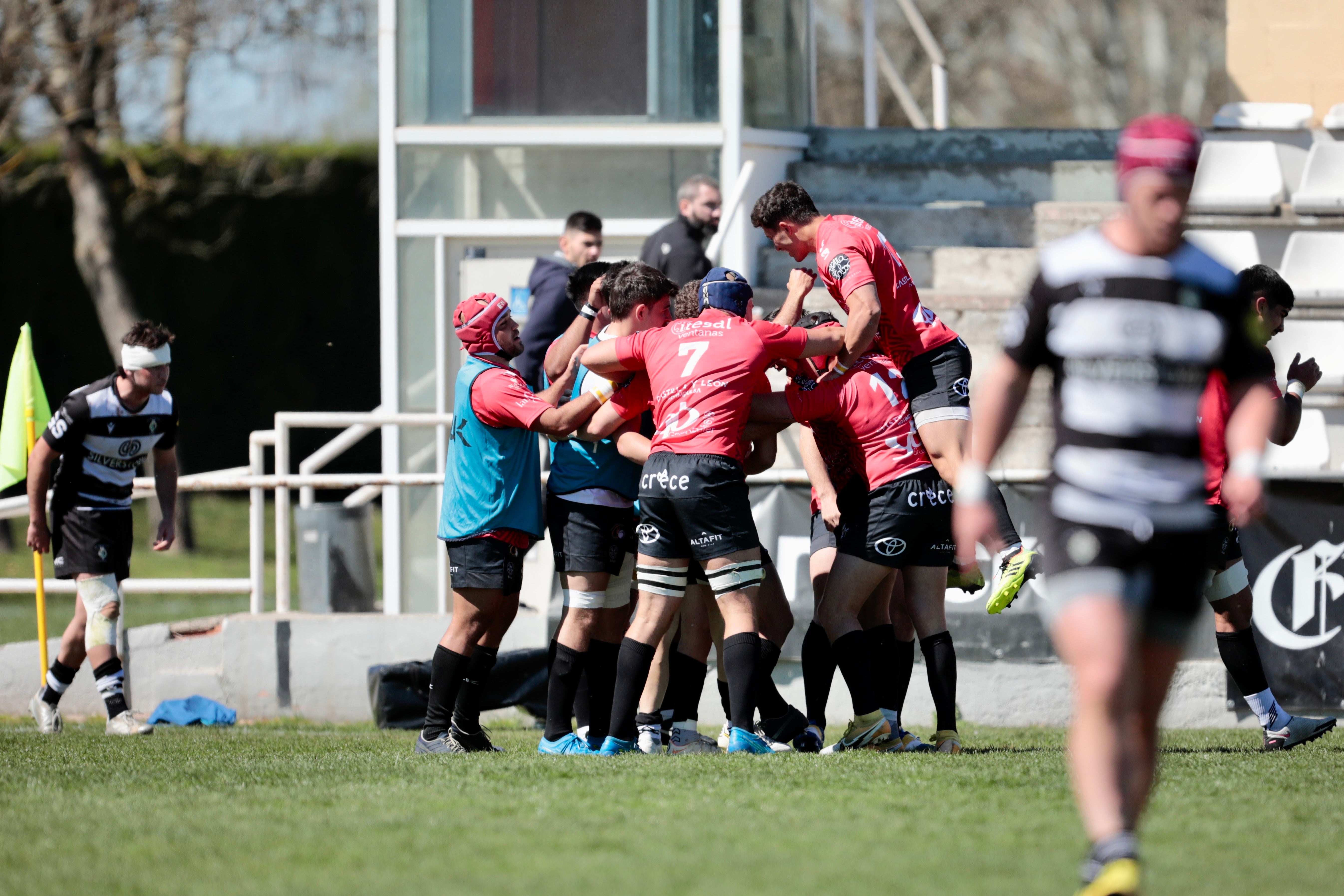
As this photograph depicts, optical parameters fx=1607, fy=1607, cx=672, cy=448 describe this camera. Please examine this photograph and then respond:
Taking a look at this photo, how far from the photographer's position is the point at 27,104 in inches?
854

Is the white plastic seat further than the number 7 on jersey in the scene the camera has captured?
Yes

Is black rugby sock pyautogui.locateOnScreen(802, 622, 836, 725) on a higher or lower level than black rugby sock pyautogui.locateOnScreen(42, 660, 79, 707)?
higher

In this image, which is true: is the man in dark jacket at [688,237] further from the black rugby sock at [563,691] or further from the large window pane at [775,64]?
the black rugby sock at [563,691]

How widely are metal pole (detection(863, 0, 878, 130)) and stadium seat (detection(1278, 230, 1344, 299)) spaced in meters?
3.85

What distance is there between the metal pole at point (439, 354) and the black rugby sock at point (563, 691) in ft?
14.5

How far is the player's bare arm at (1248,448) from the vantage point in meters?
3.95

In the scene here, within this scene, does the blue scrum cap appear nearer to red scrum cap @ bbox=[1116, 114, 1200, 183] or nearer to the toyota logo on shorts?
the toyota logo on shorts

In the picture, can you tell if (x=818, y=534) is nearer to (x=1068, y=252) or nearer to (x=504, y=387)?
(x=504, y=387)

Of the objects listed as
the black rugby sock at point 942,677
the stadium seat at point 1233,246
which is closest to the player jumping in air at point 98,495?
the black rugby sock at point 942,677

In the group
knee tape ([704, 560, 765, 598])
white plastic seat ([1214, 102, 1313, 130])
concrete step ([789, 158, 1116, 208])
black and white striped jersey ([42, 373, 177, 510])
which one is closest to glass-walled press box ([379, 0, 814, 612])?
concrete step ([789, 158, 1116, 208])

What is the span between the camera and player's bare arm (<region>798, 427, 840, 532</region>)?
700 cm

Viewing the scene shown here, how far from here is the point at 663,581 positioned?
6668 mm

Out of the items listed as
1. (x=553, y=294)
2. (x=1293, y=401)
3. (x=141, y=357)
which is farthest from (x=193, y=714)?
(x=1293, y=401)

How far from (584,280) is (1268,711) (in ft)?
12.2
